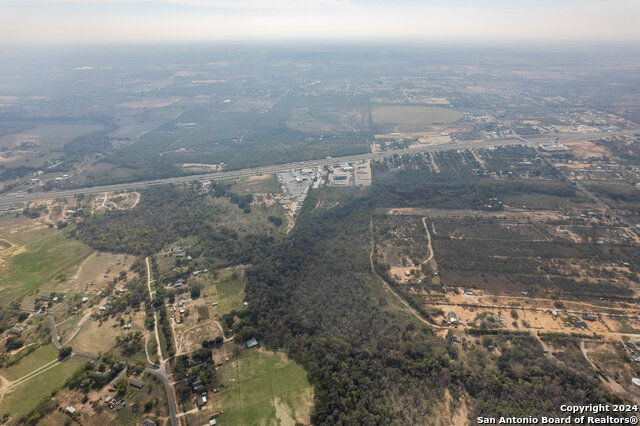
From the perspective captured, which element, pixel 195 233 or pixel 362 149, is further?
pixel 362 149

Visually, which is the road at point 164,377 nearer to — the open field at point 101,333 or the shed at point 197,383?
the shed at point 197,383

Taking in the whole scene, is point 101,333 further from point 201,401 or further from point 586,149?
point 586,149

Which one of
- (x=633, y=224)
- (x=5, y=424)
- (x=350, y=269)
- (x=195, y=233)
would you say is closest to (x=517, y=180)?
(x=633, y=224)

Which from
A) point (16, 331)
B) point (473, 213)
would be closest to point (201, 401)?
point (16, 331)

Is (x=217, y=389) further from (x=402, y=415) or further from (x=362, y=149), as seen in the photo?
(x=362, y=149)

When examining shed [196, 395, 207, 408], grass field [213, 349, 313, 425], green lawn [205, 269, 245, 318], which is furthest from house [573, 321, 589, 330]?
shed [196, 395, 207, 408]

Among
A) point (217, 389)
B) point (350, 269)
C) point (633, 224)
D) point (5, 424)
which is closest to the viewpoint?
point (5, 424)
